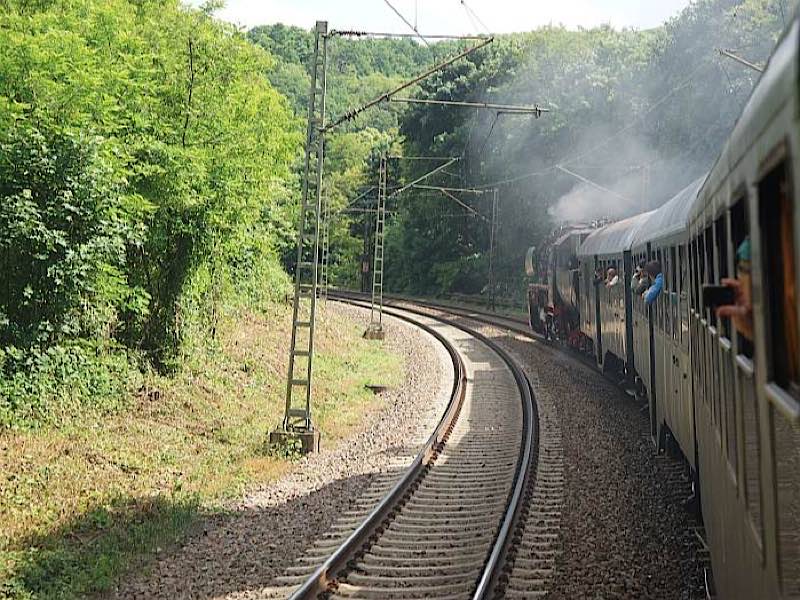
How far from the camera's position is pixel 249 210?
18672 mm

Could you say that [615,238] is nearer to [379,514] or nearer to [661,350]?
[661,350]

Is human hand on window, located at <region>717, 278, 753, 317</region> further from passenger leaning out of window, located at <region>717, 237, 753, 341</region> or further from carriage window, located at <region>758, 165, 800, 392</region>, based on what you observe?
carriage window, located at <region>758, 165, 800, 392</region>

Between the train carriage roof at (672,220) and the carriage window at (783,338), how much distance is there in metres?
4.70

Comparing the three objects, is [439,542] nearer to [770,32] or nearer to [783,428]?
[783,428]

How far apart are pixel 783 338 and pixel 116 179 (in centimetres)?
1272

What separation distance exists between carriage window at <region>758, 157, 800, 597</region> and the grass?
287 inches

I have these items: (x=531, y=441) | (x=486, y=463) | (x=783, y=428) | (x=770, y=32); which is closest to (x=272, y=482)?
(x=486, y=463)

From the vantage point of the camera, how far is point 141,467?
12.7 metres

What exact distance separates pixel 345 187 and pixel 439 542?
216 feet

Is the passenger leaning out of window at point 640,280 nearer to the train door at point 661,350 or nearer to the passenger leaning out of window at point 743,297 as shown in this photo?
the train door at point 661,350

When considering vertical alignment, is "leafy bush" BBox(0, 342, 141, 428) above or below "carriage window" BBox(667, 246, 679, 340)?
below

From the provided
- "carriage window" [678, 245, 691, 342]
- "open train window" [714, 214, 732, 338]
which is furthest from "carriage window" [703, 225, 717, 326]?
"carriage window" [678, 245, 691, 342]

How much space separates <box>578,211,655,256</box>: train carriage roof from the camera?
15.6m

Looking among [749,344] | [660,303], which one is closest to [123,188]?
[660,303]
